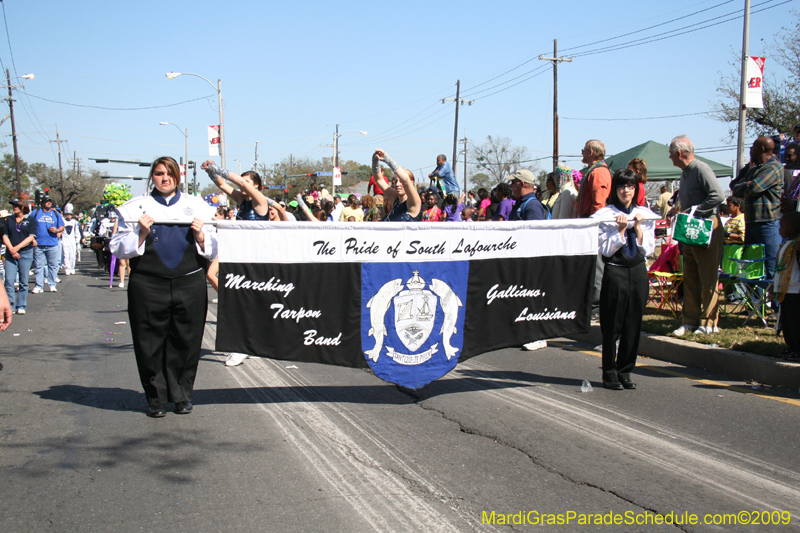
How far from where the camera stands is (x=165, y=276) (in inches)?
201

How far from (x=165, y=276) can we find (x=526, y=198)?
4.67 metres

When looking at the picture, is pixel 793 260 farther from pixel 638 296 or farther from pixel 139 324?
pixel 139 324

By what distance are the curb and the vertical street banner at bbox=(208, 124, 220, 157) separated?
101 ft

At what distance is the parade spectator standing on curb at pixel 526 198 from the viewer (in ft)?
26.6

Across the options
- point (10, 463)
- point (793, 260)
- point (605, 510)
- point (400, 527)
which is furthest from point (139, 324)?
point (793, 260)

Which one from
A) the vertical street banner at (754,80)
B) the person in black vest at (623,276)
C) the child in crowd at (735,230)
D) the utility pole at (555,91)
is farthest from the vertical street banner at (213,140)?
the person in black vest at (623,276)

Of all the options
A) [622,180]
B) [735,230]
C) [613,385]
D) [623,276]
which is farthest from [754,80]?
[613,385]

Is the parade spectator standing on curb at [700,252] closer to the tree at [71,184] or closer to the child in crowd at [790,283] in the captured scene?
the child in crowd at [790,283]

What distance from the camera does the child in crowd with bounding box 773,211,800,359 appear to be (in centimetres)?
643

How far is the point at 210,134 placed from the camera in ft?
117

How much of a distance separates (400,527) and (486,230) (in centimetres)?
286

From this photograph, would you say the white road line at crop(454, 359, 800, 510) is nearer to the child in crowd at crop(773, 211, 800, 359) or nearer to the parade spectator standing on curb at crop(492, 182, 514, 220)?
the child in crowd at crop(773, 211, 800, 359)

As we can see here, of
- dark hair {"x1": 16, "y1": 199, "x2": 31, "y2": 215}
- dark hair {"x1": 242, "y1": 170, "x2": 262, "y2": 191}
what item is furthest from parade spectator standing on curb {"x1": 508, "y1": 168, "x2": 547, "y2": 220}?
dark hair {"x1": 16, "y1": 199, "x2": 31, "y2": 215}

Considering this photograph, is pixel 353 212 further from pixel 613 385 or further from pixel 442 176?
pixel 613 385
